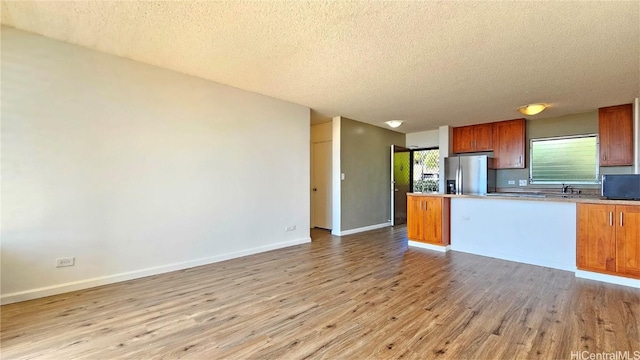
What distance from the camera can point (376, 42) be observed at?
274 centimetres

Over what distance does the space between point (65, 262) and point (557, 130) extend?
795cm

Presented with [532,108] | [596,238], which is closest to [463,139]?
[532,108]

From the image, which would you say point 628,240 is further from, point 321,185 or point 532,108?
point 321,185

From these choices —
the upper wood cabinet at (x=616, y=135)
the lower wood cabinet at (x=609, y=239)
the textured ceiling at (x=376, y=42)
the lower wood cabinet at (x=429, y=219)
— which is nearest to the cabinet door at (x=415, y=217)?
the lower wood cabinet at (x=429, y=219)

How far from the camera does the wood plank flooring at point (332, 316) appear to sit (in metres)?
1.94

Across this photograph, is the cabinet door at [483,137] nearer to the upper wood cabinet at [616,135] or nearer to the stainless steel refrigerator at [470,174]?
the stainless steel refrigerator at [470,174]

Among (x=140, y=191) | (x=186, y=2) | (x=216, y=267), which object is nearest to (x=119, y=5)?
(x=186, y=2)

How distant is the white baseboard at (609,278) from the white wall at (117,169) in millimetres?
4227

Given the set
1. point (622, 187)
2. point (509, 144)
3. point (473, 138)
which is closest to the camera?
point (622, 187)

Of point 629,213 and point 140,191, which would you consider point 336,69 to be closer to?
point 140,191

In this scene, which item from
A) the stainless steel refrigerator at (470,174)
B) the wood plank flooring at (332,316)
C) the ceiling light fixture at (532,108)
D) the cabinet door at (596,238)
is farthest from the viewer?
the stainless steel refrigerator at (470,174)

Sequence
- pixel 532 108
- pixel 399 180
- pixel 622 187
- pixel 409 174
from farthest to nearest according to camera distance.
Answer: pixel 409 174 → pixel 399 180 → pixel 532 108 → pixel 622 187

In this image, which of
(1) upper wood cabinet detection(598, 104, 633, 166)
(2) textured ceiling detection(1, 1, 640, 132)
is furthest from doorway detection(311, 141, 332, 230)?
(1) upper wood cabinet detection(598, 104, 633, 166)

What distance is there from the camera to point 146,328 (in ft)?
7.24
